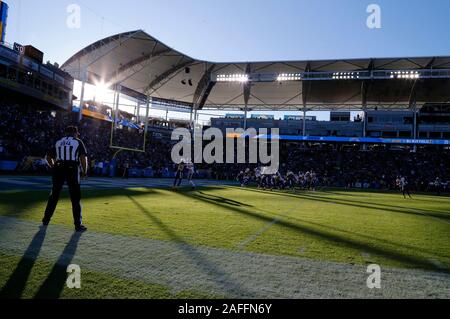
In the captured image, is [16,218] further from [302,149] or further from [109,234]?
[302,149]

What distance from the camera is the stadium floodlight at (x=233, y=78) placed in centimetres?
4800

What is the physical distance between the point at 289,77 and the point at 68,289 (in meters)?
46.1

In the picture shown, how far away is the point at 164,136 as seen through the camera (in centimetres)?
5734

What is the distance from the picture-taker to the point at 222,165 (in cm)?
5128

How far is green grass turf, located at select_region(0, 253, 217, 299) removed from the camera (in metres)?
2.90

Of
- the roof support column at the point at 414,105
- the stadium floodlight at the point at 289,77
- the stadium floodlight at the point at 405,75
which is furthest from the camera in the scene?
the roof support column at the point at 414,105

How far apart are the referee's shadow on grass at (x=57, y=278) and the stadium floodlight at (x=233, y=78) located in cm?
4565

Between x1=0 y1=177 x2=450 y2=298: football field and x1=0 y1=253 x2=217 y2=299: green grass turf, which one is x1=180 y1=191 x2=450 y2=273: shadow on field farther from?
x1=0 y1=253 x2=217 y2=299: green grass turf

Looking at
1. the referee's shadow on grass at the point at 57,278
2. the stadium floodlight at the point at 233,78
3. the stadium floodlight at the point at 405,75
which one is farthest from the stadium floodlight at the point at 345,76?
the referee's shadow on grass at the point at 57,278

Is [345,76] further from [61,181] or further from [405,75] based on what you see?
[61,181]

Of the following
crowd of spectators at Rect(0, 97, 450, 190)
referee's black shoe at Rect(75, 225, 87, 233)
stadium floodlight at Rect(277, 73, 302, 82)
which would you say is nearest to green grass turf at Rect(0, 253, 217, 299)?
referee's black shoe at Rect(75, 225, 87, 233)

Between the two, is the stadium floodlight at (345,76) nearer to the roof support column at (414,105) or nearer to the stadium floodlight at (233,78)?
the roof support column at (414,105)

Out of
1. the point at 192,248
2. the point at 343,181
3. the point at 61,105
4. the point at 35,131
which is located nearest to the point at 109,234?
the point at 192,248
